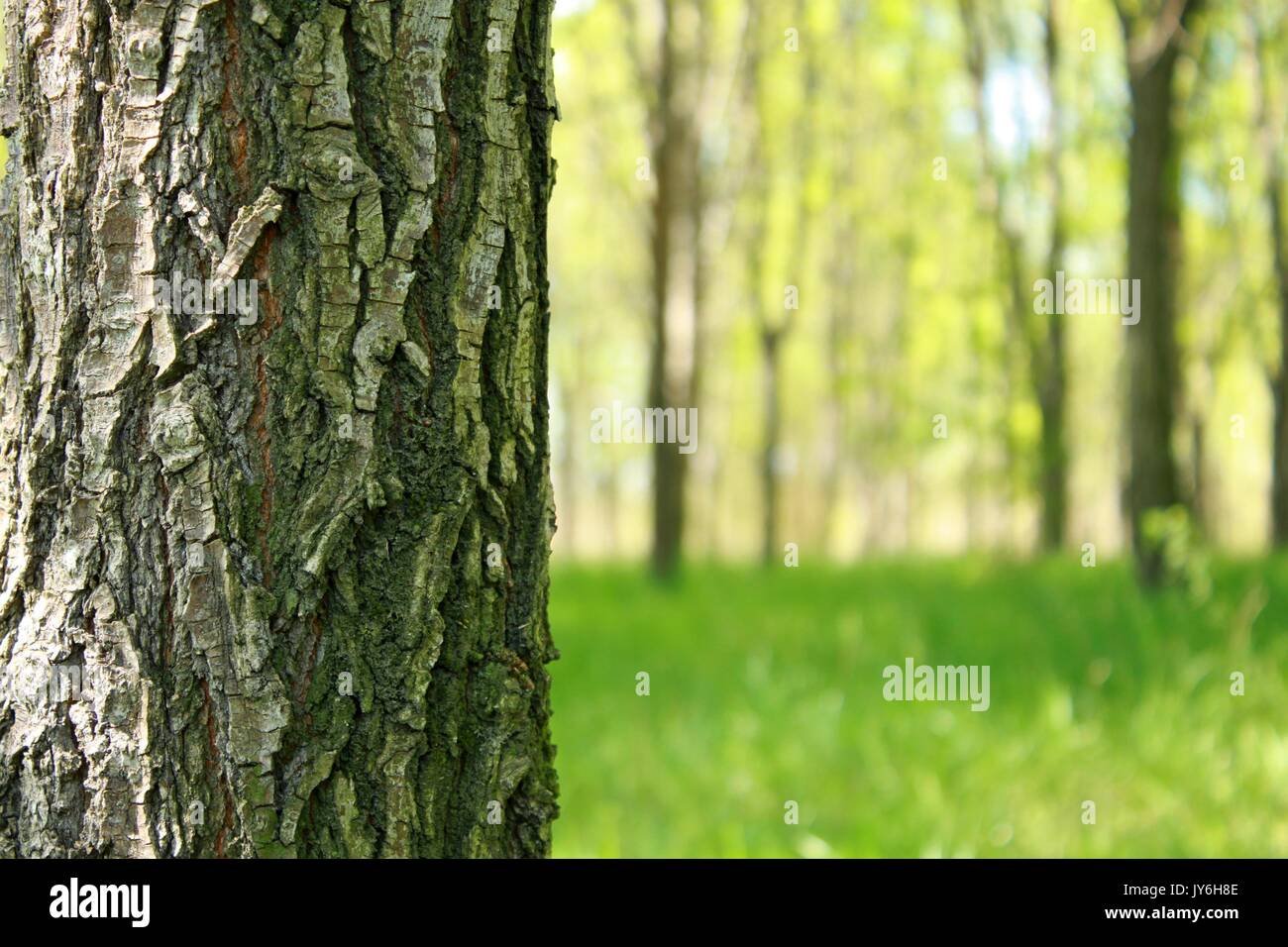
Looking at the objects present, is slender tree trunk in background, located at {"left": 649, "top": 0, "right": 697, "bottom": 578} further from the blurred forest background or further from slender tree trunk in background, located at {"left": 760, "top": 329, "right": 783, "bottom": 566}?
slender tree trunk in background, located at {"left": 760, "top": 329, "right": 783, "bottom": 566}

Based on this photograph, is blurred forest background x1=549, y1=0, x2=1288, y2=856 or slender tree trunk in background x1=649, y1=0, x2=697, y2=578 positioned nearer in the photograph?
blurred forest background x1=549, y1=0, x2=1288, y2=856

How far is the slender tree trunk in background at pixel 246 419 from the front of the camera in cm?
149

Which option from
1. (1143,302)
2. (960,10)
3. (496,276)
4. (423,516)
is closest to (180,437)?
(423,516)

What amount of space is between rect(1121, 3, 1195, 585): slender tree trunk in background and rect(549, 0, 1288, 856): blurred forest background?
0.02m

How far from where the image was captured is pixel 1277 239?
12.7m

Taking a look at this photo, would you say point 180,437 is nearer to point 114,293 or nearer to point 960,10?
point 114,293

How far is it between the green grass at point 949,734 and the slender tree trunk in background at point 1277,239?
22.2 ft

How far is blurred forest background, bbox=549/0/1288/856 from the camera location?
4.23m

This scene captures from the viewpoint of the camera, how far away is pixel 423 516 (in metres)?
1.55

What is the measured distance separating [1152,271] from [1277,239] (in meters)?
6.85
